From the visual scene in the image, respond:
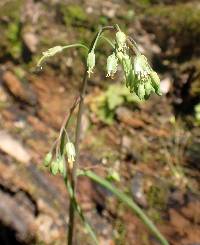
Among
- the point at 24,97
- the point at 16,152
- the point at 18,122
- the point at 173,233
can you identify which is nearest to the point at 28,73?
the point at 24,97

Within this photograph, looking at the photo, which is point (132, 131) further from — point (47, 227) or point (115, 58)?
point (115, 58)

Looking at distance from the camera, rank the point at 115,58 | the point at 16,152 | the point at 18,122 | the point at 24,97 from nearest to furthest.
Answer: the point at 115,58 → the point at 16,152 → the point at 18,122 → the point at 24,97

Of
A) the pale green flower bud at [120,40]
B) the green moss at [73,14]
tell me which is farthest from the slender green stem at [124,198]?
the green moss at [73,14]

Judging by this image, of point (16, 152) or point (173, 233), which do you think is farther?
point (16, 152)

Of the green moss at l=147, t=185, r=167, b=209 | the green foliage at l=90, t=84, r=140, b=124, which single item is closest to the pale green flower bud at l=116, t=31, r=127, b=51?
the green moss at l=147, t=185, r=167, b=209

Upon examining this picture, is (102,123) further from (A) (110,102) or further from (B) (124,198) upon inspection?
(B) (124,198)

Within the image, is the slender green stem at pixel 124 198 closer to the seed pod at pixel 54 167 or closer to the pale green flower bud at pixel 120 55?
the seed pod at pixel 54 167

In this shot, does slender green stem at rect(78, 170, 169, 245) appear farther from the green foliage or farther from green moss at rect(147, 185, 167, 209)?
the green foliage
